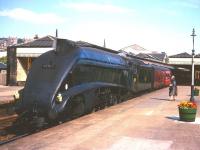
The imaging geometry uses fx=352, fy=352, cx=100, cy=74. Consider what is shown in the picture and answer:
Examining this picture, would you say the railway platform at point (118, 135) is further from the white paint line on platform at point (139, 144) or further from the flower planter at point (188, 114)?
the flower planter at point (188, 114)

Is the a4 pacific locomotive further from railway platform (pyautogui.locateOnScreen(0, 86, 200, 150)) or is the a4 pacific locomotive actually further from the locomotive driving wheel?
railway platform (pyautogui.locateOnScreen(0, 86, 200, 150))

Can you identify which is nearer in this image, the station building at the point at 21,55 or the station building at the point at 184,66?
the station building at the point at 21,55

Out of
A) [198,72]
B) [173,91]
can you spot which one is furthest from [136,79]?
[198,72]

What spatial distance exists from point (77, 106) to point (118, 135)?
387 cm

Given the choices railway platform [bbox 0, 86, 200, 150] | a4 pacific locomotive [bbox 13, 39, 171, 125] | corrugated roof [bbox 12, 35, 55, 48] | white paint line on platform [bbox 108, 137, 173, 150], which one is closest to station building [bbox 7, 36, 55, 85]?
corrugated roof [bbox 12, 35, 55, 48]

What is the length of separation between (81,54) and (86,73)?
118 cm

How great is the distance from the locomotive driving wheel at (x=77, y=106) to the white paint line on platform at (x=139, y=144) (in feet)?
13.6

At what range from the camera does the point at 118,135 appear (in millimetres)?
13555

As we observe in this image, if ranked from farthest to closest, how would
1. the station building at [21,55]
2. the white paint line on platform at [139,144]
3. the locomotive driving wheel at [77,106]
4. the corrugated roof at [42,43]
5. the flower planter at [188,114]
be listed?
the corrugated roof at [42,43]
the station building at [21,55]
the flower planter at [188,114]
the locomotive driving wheel at [77,106]
the white paint line on platform at [139,144]

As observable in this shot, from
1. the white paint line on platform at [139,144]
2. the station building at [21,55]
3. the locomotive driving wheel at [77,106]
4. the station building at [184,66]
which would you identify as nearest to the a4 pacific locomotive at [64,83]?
the locomotive driving wheel at [77,106]

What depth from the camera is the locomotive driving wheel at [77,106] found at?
16491 millimetres

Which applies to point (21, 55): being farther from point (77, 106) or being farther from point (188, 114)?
point (188, 114)

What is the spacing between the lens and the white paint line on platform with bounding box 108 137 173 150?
11664 mm

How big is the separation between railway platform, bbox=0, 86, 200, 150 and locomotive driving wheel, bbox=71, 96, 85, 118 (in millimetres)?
444
